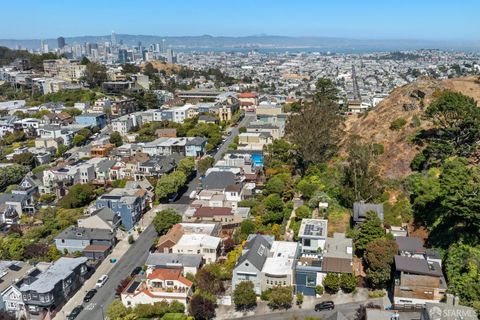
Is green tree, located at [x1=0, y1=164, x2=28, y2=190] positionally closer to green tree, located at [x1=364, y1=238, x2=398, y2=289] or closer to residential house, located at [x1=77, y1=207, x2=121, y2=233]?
residential house, located at [x1=77, y1=207, x2=121, y2=233]

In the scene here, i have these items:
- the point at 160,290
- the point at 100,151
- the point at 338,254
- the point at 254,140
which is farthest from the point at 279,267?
the point at 100,151

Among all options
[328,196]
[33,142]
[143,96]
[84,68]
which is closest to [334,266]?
[328,196]

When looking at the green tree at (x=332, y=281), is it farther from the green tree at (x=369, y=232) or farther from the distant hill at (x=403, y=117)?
the distant hill at (x=403, y=117)

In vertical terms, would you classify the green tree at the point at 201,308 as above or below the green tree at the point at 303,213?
below

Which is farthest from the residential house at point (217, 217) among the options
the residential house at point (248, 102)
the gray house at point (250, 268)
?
the residential house at point (248, 102)

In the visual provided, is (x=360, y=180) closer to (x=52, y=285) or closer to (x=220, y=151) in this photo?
(x=52, y=285)

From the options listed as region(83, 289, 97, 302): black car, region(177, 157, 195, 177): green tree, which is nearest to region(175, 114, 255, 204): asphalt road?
region(177, 157, 195, 177): green tree
